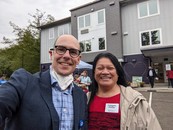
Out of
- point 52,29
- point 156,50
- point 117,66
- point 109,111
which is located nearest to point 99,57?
point 117,66

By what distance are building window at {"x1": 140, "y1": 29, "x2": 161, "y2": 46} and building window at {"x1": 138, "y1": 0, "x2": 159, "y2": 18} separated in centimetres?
163

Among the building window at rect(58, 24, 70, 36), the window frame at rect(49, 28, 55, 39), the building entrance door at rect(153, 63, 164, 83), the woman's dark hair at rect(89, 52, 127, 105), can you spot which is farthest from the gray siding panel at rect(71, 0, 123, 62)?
the woman's dark hair at rect(89, 52, 127, 105)

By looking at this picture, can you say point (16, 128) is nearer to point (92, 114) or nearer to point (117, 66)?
point (92, 114)

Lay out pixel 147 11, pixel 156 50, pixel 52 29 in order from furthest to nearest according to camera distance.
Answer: pixel 52 29 → pixel 147 11 → pixel 156 50

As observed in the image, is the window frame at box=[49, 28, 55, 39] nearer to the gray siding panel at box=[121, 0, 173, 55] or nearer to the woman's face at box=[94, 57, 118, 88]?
the gray siding panel at box=[121, 0, 173, 55]

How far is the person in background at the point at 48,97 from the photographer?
4.21 feet

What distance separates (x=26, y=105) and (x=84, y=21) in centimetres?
2123

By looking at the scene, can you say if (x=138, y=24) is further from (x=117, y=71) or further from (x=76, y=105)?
(x=76, y=105)

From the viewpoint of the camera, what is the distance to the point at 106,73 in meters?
2.13

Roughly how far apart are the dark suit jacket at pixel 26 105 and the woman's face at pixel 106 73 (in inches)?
31.8

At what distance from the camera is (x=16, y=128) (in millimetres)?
1296

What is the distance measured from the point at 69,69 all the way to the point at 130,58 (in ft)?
56.7

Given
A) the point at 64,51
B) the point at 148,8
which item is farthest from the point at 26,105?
the point at 148,8

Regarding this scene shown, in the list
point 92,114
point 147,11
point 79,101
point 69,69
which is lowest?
point 92,114
